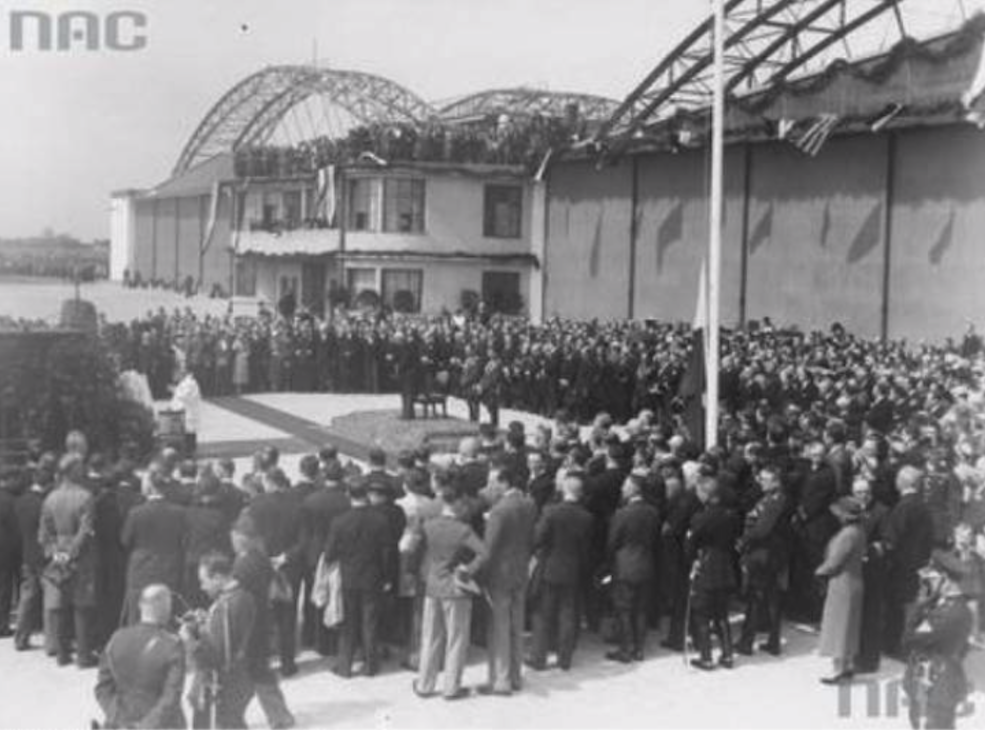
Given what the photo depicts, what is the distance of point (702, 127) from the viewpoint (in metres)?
34.5

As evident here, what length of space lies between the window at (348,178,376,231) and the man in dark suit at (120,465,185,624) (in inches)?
1437

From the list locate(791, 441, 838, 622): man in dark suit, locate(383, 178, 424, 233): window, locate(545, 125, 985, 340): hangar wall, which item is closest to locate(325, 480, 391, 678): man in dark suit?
locate(791, 441, 838, 622): man in dark suit

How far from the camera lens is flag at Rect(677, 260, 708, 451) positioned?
1522 cm

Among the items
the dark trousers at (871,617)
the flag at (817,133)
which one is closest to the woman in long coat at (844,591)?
the dark trousers at (871,617)

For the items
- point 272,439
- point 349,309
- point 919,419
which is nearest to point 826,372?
point 919,419

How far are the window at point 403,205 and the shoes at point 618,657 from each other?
35951 millimetres

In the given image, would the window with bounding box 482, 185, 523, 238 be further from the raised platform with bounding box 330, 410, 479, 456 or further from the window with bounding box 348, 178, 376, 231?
the raised platform with bounding box 330, 410, 479, 456

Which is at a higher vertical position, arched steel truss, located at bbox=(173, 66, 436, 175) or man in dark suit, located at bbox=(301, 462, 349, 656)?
arched steel truss, located at bbox=(173, 66, 436, 175)

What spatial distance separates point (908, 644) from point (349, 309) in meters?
37.5

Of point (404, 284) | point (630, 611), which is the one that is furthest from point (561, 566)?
point (404, 284)

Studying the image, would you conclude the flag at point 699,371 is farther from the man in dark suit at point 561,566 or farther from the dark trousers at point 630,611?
the man in dark suit at point 561,566

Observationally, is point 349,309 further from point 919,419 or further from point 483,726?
point 483,726

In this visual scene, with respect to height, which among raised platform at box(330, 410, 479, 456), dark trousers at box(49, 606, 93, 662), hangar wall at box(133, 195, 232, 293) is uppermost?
hangar wall at box(133, 195, 232, 293)

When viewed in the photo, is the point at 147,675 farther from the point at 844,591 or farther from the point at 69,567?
the point at 844,591
